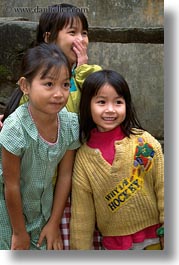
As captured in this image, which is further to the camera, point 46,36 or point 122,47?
point 122,47

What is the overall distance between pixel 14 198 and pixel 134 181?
0.25m

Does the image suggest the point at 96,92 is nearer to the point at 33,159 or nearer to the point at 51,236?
the point at 33,159

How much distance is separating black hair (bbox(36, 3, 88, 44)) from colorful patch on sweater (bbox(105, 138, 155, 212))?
0.95ft

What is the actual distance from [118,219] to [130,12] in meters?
0.49

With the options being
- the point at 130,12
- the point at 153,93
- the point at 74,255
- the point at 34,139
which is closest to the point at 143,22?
the point at 130,12

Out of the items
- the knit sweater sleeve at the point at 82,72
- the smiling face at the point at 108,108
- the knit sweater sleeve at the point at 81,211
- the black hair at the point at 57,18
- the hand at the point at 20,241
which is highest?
the black hair at the point at 57,18

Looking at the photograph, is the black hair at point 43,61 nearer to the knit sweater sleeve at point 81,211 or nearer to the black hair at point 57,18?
the black hair at point 57,18

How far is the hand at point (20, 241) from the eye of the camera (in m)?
0.94

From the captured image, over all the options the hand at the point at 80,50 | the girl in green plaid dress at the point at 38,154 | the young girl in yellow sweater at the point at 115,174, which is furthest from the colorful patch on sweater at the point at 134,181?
the hand at the point at 80,50

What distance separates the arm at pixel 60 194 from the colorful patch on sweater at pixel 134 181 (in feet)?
0.30

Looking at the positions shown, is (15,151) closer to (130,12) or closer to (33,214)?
(33,214)

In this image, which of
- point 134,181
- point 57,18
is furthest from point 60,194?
point 57,18

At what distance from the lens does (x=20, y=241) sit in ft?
3.10

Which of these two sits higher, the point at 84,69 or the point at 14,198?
the point at 84,69
